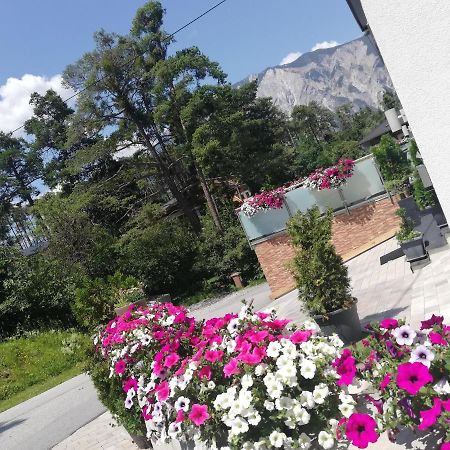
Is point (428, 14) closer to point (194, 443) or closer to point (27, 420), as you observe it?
point (194, 443)

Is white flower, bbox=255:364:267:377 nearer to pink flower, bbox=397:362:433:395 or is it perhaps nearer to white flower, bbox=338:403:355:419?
white flower, bbox=338:403:355:419

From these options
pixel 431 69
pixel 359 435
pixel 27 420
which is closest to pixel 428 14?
pixel 431 69

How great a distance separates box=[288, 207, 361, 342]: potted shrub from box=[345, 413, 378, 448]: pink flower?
3.15 m

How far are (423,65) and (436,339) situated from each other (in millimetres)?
1824

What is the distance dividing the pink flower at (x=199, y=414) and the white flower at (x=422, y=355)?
50.5 inches

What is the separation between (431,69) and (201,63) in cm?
2223

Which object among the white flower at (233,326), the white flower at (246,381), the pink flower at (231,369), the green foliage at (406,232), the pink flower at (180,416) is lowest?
the green foliage at (406,232)

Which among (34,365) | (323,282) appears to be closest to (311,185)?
(323,282)

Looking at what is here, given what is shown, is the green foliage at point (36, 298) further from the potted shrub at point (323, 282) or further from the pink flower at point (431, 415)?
the pink flower at point (431, 415)

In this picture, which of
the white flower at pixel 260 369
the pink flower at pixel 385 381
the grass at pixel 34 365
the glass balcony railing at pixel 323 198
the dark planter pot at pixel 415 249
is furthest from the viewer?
the grass at pixel 34 365

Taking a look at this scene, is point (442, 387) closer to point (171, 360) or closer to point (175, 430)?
point (175, 430)

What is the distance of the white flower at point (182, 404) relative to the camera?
321cm

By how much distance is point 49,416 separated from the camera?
961 cm

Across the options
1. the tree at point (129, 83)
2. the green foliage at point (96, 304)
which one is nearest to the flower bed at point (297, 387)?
the green foliage at point (96, 304)
